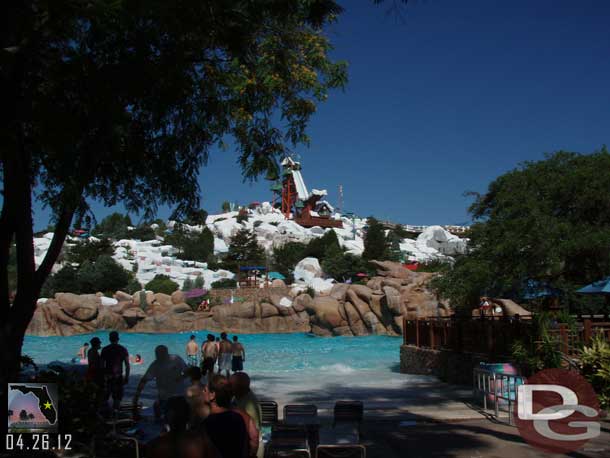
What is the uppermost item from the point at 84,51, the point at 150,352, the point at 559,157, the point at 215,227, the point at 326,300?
the point at 215,227

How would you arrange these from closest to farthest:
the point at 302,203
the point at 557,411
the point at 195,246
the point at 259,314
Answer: the point at 557,411 → the point at 259,314 → the point at 195,246 → the point at 302,203

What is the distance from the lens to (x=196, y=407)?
5355 millimetres

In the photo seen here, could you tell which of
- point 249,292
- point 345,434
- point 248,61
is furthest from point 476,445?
point 249,292

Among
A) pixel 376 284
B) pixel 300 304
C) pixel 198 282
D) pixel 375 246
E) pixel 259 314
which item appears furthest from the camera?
pixel 375 246

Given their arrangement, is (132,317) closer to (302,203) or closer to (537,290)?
(537,290)

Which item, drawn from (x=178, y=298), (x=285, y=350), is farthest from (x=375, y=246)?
(x=285, y=350)

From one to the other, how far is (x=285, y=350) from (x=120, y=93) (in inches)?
1072

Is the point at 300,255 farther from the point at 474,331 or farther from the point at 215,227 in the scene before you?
the point at 474,331

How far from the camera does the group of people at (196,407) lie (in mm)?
3256

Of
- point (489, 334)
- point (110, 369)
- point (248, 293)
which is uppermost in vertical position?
point (248, 293)

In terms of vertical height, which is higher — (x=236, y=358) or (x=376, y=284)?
(x=376, y=284)

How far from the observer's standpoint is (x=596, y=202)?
17109 millimetres

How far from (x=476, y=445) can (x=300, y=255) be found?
6937 cm

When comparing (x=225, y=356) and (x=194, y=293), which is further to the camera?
(x=194, y=293)
